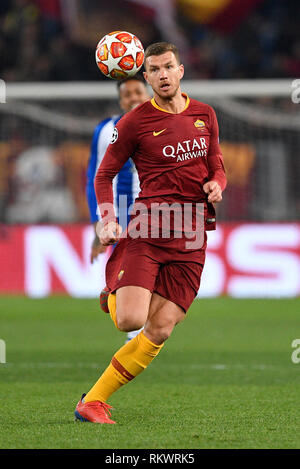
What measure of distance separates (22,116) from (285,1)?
688 centimetres

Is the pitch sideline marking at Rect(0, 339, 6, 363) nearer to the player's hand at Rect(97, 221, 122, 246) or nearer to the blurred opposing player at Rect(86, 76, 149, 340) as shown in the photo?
the blurred opposing player at Rect(86, 76, 149, 340)

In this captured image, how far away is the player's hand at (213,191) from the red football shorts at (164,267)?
30 centimetres

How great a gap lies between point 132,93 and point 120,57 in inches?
38.3

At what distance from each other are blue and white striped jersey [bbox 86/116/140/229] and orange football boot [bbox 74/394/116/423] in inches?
75.2

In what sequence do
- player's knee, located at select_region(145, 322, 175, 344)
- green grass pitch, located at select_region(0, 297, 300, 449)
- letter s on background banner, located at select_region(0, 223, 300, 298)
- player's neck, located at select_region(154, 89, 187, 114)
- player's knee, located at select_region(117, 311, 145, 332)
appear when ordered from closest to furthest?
green grass pitch, located at select_region(0, 297, 300, 449), player's knee, located at select_region(117, 311, 145, 332), player's knee, located at select_region(145, 322, 175, 344), player's neck, located at select_region(154, 89, 187, 114), letter s on background banner, located at select_region(0, 223, 300, 298)

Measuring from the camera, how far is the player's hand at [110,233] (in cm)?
484

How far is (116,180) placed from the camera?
6.77 m

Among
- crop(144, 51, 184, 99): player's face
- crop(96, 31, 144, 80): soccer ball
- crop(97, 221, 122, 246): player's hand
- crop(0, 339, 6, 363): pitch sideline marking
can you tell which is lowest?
crop(0, 339, 6, 363): pitch sideline marking

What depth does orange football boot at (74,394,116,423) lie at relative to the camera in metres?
4.89

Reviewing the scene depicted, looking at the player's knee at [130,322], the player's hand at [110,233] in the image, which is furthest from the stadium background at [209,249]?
the player's hand at [110,233]

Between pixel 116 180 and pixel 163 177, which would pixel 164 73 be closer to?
pixel 163 177

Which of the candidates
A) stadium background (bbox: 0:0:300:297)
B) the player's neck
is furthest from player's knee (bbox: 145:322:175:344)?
stadium background (bbox: 0:0:300:297)
